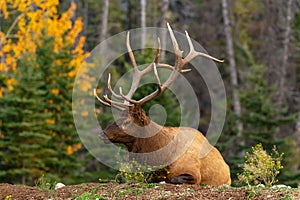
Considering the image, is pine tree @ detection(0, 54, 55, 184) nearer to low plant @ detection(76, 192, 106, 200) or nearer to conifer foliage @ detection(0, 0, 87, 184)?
conifer foliage @ detection(0, 0, 87, 184)

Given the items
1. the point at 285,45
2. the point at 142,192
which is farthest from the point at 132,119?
Answer: the point at 285,45

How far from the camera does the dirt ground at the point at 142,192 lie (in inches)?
277

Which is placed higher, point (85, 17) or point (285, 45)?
point (85, 17)

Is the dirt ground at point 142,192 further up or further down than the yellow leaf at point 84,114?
further up

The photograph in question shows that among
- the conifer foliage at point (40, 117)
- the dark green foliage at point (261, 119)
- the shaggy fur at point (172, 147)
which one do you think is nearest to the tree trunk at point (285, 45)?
the dark green foliage at point (261, 119)

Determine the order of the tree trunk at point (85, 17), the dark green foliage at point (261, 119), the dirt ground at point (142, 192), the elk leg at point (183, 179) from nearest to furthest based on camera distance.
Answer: the dirt ground at point (142, 192), the elk leg at point (183, 179), the dark green foliage at point (261, 119), the tree trunk at point (85, 17)

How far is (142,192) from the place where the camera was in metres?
7.73

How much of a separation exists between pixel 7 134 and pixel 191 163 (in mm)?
9272

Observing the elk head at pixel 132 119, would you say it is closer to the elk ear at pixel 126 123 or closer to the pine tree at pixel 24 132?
the elk ear at pixel 126 123

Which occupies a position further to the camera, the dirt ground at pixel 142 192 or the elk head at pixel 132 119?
the elk head at pixel 132 119

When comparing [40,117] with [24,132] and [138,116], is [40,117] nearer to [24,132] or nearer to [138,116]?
[24,132]

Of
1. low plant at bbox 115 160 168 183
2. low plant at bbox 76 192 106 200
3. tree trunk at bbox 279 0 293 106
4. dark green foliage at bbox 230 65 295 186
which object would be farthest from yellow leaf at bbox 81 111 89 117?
low plant at bbox 76 192 106 200

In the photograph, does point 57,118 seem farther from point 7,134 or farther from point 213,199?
point 213,199

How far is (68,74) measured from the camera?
1903cm
